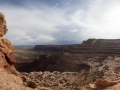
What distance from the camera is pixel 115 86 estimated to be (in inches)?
597

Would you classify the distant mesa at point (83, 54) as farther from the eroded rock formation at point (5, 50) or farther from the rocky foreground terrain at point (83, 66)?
the eroded rock formation at point (5, 50)

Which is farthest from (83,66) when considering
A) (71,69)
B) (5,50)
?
(5,50)

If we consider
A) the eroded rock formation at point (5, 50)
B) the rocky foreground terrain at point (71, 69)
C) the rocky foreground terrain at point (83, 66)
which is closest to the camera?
the rocky foreground terrain at point (71, 69)

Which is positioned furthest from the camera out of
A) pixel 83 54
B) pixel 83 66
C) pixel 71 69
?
pixel 83 54

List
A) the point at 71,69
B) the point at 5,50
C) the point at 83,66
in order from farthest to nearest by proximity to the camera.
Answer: the point at 71,69
the point at 83,66
the point at 5,50

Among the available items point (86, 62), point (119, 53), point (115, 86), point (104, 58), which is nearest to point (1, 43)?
point (115, 86)

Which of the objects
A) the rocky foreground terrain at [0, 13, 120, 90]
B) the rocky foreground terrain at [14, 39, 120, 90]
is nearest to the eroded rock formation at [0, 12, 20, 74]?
the rocky foreground terrain at [0, 13, 120, 90]

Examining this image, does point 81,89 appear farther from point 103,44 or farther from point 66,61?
point 103,44

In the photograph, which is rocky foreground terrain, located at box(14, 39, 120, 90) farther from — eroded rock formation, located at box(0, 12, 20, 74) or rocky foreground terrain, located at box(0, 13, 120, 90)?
eroded rock formation, located at box(0, 12, 20, 74)

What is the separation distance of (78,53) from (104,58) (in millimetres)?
9585

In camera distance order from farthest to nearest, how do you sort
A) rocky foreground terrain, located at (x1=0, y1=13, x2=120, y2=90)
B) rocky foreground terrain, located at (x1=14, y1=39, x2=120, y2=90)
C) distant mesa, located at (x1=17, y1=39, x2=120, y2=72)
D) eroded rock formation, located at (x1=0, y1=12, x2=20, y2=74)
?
distant mesa, located at (x1=17, y1=39, x2=120, y2=72)
rocky foreground terrain, located at (x1=14, y1=39, x2=120, y2=90)
eroded rock formation, located at (x1=0, y1=12, x2=20, y2=74)
rocky foreground terrain, located at (x1=0, y1=13, x2=120, y2=90)

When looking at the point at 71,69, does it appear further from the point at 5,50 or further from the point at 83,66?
the point at 5,50

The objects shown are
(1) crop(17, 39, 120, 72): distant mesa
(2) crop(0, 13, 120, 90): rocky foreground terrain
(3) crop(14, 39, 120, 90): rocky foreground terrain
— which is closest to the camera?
(2) crop(0, 13, 120, 90): rocky foreground terrain

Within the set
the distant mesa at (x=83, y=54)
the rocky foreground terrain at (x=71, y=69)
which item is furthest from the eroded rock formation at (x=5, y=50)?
the distant mesa at (x=83, y=54)
